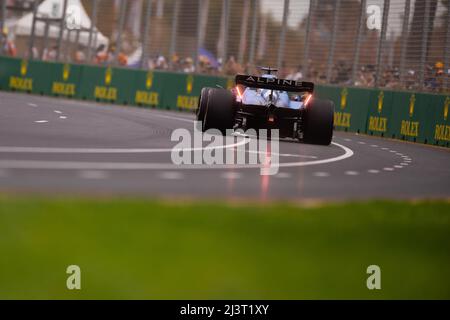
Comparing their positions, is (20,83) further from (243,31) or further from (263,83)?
(263,83)

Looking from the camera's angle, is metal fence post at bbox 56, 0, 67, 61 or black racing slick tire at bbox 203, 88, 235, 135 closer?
black racing slick tire at bbox 203, 88, 235, 135

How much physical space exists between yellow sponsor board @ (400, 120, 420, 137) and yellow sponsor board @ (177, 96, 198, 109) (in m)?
9.45

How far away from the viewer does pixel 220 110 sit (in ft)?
69.7

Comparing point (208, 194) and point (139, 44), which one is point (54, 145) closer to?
point (208, 194)

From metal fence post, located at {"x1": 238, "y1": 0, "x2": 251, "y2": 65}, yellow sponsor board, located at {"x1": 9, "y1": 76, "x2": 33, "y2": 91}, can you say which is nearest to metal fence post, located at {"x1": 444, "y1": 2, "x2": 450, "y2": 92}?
metal fence post, located at {"x1": 238, "y1": 0, "x2": 251, "y2": 65}

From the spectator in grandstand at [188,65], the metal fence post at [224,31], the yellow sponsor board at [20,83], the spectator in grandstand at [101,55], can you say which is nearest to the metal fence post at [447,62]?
the metal fence post at [224,31]

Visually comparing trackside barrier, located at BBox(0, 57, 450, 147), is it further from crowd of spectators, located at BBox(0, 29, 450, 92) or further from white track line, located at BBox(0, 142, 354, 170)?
white track line, located at BBox(0, 142, 354, 170)

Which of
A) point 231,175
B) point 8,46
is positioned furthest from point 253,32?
point 231,175

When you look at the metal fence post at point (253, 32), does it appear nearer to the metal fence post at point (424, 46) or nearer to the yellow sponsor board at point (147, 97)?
the yellow sponsor board at point (147, 97)

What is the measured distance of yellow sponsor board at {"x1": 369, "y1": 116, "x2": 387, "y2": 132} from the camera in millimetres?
28172

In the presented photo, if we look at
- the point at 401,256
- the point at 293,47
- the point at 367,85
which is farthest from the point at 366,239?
the point at 293,47

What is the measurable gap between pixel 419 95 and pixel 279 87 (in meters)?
7.04

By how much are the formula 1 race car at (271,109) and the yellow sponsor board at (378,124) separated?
22.6ft
